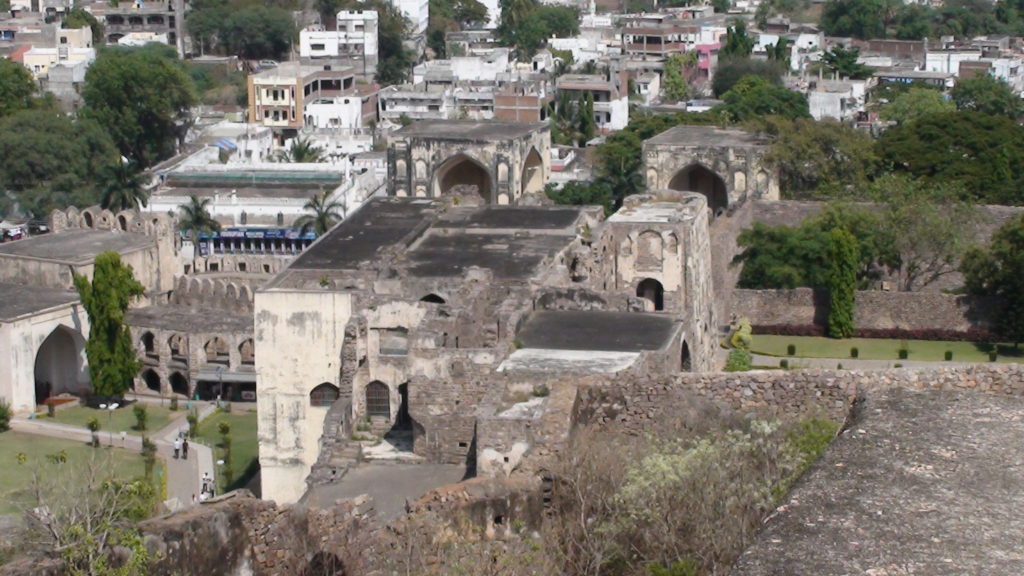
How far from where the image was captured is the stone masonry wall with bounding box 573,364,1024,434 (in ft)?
58.0

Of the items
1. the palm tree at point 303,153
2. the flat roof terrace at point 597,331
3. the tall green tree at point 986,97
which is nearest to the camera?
the flat roof terrace at point 597,331

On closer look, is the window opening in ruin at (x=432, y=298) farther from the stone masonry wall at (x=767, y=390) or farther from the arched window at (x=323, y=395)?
the stone masonry wall at (x=767, y=390)

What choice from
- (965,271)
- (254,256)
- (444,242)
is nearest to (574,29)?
(254,256)

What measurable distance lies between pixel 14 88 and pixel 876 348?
52.0 metres

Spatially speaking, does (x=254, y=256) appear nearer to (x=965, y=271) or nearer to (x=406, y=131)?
(x=406, y=131)

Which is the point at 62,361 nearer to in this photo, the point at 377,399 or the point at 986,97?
the point at 377,399

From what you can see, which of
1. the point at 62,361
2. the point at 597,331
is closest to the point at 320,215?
the point at 62,361

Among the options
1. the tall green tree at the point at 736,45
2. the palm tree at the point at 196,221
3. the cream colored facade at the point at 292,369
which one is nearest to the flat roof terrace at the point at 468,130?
the palm tree at the point at 196,221

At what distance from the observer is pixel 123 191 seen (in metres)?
59.1

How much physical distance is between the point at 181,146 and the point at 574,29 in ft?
126

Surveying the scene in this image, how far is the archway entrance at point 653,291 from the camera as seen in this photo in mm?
37062

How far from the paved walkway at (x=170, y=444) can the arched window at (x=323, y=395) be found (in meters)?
3.91

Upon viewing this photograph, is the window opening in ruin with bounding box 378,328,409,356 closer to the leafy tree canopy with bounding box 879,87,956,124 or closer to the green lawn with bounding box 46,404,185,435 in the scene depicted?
the green lawn with bounding box 46,404,185,435

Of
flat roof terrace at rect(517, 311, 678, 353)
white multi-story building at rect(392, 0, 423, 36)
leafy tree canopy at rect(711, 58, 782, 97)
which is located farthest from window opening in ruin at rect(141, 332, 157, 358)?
white multi-story building at rect(392, 0, 423, 36)
